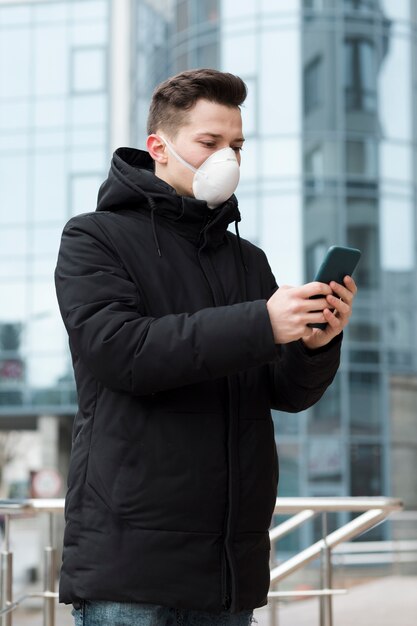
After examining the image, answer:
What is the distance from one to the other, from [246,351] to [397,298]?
61.2 feet

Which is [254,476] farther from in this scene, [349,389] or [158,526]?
[349,389]

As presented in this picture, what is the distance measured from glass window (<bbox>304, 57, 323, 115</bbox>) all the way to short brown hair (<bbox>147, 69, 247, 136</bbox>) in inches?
716

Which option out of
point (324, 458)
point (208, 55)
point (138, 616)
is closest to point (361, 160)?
point (208, 55)

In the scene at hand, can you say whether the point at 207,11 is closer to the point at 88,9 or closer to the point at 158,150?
the point at 88,9

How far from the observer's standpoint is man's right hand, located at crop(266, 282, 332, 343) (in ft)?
6.75

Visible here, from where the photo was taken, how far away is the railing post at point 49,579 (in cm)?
461

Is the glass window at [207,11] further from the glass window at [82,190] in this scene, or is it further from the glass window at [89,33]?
the glass window at [82,190]

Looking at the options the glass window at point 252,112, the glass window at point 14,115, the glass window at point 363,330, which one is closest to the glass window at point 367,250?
the glass window at point 363,330

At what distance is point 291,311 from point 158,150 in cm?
52

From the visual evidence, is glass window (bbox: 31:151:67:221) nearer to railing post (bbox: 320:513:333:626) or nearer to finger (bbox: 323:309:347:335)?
railing post (bbox: 320:513:333:626)

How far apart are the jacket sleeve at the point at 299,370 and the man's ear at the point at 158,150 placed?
44 centimetres

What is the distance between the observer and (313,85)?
20.2 m

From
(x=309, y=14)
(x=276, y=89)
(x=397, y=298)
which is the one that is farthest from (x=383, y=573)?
(x=309, y=14)

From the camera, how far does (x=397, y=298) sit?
2042cm
